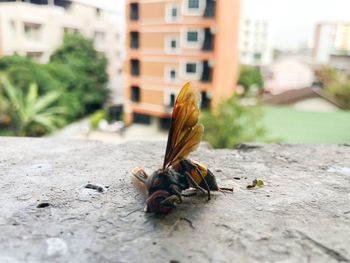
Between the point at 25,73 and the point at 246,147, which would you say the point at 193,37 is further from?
the point at 246,147

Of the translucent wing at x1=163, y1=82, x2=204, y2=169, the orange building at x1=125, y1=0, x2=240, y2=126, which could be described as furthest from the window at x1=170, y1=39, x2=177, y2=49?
the translucent wing at x1=163, y1=82, x2=204, y2=169

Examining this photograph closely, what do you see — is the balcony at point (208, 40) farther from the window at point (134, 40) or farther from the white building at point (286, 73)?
the white building at point (286, 73)

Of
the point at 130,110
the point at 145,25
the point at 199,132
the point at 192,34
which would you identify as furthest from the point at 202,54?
the point at 199,132

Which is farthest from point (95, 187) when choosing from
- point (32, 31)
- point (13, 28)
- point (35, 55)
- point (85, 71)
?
point (85, 71)

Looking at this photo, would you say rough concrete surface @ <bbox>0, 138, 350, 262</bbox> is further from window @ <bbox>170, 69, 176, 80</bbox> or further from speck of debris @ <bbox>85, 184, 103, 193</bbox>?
window @ <bbox>170, 69, 176, 80</bbox>

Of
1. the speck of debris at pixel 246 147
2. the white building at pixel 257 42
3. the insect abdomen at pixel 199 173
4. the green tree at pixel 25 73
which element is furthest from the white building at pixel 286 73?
the insect abdomen at pixel 199 173

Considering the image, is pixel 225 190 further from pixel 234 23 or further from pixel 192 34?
pixel 234 23
